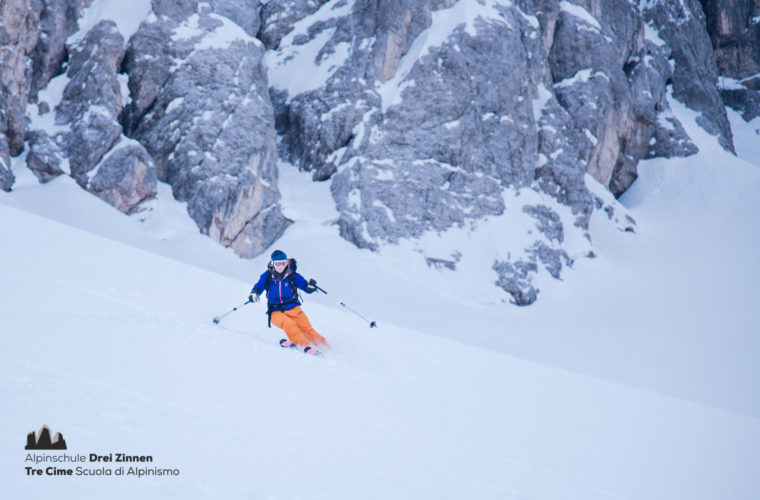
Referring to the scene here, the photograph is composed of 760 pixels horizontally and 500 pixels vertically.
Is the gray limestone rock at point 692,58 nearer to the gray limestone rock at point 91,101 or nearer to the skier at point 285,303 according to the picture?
the gray limestone rock at point 91,101

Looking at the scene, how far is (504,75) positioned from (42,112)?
28.0 metres

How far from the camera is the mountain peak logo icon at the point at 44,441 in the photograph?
8.24 feet

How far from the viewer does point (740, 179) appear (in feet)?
131

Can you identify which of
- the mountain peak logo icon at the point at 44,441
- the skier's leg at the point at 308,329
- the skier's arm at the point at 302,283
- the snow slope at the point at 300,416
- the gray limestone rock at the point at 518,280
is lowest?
the gray limestone rock at the point at 518,280

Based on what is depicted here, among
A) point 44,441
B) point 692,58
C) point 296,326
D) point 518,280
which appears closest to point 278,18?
point 518,280

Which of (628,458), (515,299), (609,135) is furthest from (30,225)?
(609,135)

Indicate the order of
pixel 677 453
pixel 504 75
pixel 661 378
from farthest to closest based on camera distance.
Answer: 1. pixel 504 75
2. pixel 661 378
3. pixel 677 453

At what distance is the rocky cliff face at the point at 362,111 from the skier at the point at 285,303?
20.2 m

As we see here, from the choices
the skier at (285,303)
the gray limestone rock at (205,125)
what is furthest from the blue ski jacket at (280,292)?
the gray limestone rock at (205,125)

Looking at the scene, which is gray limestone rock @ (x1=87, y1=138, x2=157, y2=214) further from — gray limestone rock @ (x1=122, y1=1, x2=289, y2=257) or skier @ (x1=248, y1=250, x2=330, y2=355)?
skier @ (x1=248, y1=250, x2=330, y2=355)

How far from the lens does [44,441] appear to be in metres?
2.58

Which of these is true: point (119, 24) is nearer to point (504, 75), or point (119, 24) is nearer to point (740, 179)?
point (504, 75)

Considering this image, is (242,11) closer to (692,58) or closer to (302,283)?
(302,283)

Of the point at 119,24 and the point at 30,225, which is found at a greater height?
the point at 119,24
